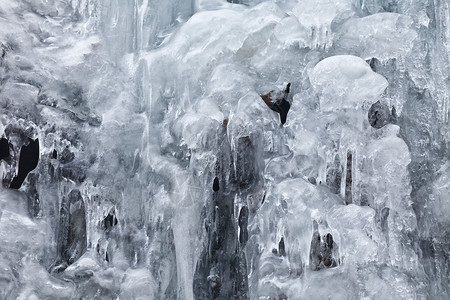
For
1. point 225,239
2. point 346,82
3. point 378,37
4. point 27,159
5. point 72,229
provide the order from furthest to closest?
point 27,159 → point 72,229 → point 225,239 → point 378,37 → point 346,82

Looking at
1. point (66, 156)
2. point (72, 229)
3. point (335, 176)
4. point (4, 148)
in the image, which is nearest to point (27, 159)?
point (4, 148)

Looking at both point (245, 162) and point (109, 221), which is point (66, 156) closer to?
point (109, 221)

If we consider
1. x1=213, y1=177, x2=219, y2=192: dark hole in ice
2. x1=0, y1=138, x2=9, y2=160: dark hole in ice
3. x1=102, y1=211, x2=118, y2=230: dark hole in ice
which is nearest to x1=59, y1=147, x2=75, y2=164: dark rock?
x1=0, y1=138, x2=9, y2=160: dark hole in ice

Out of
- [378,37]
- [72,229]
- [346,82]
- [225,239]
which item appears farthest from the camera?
[72,229]

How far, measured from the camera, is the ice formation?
4.23 m

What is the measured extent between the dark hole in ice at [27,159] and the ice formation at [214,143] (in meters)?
0.01

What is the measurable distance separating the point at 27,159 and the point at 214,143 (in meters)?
1.50

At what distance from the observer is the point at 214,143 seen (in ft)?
15.0

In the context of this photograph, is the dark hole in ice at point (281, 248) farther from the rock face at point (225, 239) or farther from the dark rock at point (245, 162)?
the dark rock at point (245, 162)

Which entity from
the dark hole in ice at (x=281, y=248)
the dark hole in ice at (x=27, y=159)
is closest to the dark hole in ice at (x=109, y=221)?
the dark hole in ice at (x=27, y=159)

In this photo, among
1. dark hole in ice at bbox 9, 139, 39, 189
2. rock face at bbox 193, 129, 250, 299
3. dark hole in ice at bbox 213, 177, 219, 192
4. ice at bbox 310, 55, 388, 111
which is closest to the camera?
ice at bbox 310, 55, 388, 111

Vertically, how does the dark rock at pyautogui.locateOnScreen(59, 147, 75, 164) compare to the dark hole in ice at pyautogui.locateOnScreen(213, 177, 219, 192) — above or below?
above

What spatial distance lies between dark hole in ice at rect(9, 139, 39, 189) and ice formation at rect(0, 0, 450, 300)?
0.04ft

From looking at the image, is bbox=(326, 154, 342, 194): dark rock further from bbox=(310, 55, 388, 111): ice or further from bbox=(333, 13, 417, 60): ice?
bbox=(333, 13, 417, 60): ice
